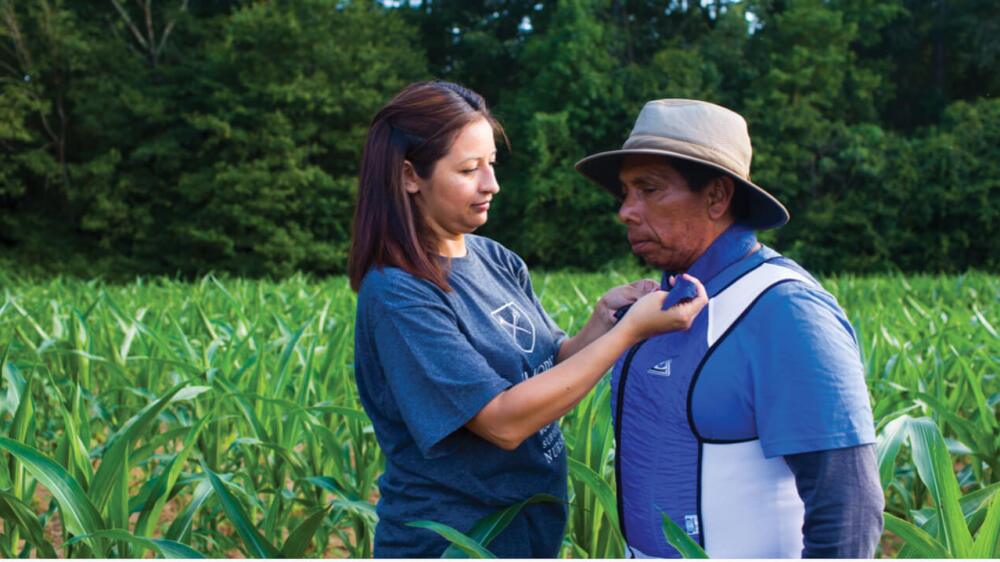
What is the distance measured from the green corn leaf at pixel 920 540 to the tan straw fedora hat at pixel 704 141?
511mm

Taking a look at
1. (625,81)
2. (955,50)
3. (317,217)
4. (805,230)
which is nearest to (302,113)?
(317,217)

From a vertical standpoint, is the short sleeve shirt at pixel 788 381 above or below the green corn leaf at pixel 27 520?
above

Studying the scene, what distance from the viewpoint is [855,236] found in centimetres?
1969

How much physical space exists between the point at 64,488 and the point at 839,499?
1533 mm

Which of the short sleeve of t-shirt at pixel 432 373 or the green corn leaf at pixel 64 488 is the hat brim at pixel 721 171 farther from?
the green corn leaf at pixel 64 488

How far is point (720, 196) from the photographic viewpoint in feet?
4.78

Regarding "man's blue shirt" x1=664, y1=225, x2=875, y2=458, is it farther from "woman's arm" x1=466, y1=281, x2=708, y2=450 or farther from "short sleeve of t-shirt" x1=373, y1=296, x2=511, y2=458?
"short sleeve of t-shirt" x1=373, y1=296, x2=511, y2=458

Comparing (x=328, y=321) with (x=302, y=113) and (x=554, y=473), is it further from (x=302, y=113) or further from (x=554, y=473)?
(x=302, y=113)

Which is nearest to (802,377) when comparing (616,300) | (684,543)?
(684,543)

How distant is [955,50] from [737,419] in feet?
87.2

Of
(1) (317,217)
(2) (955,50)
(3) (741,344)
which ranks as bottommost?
(1) (317,217)

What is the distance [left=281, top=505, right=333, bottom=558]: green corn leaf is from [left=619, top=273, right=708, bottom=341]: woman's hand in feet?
2.60

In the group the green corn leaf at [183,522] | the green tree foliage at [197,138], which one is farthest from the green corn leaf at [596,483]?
the green tree foliage at [197,138]

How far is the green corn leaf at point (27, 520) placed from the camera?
2.12 m
